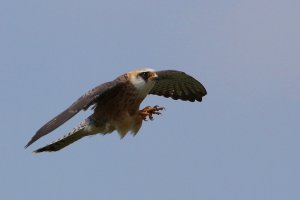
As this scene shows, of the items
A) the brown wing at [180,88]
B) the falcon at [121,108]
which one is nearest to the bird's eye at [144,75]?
the falcon at [121,108]

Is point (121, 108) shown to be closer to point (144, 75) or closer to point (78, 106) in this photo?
point (144, 75)

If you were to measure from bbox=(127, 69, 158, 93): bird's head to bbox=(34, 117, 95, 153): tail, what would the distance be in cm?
130

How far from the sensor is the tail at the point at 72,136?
21.0 metres

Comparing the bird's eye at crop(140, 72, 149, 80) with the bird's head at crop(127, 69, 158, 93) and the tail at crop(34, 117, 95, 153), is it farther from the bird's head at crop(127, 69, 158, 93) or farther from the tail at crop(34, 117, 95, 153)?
the tail at crop(34, 117, 95, 153)

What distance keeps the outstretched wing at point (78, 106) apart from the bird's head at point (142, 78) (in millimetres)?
337

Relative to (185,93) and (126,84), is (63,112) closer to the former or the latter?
(126,84)

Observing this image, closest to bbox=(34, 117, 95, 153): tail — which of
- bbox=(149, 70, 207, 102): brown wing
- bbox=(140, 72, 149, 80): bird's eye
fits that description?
→ bbox=(140, 72, 149, 80): bird's eye

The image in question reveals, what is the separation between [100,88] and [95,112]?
98 centimetres

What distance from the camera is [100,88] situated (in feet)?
66.2

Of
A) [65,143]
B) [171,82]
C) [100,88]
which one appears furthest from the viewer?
[171,82]

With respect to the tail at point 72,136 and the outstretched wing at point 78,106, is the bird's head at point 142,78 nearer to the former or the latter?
the outstretched wing at point 78,106

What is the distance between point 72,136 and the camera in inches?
839

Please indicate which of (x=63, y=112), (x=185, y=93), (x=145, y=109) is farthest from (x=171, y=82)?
(x=63, y=112)

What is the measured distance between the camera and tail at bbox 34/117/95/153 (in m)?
21.0
